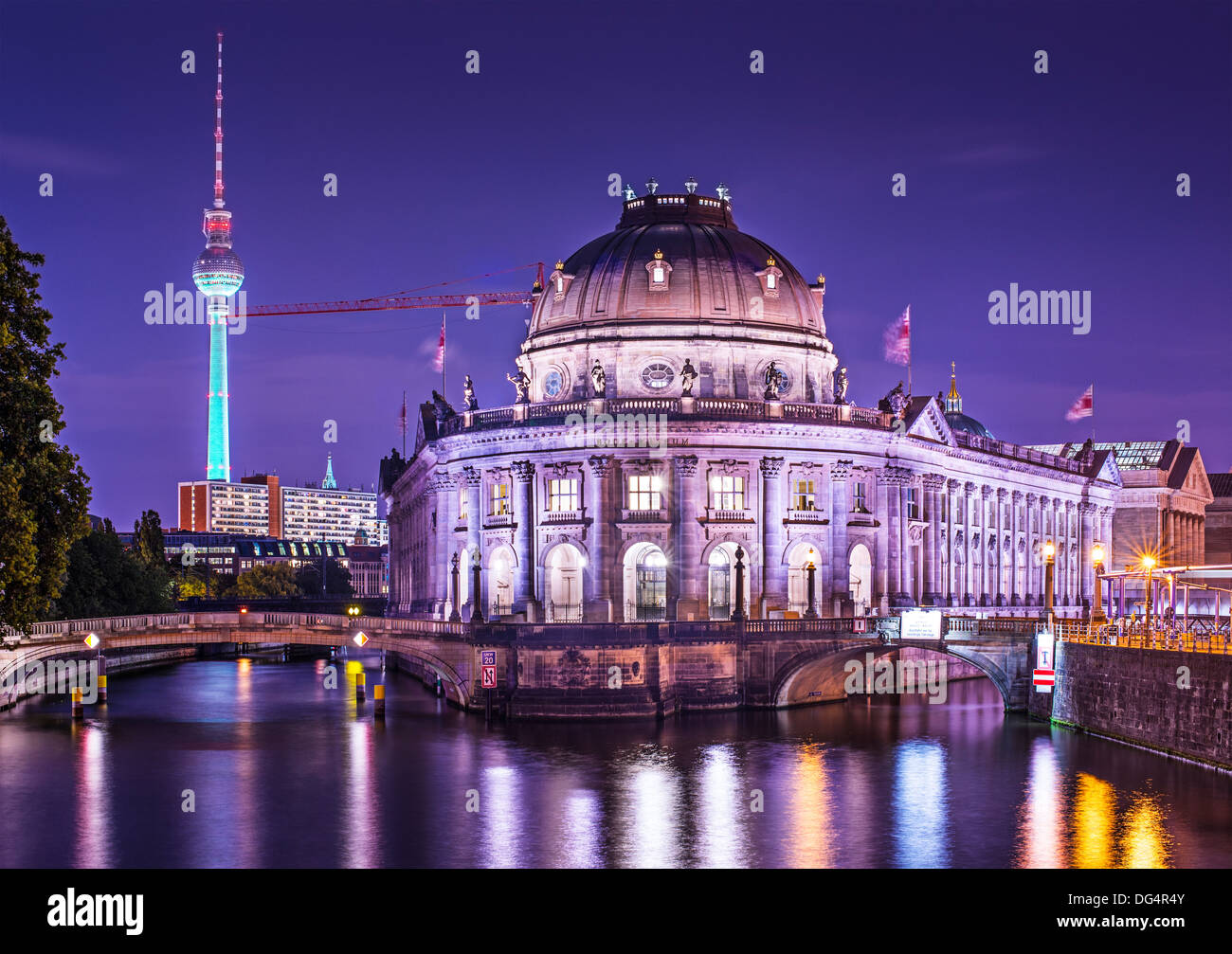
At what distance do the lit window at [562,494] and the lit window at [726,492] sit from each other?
26.8 ft

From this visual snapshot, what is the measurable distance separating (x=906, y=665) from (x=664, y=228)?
32.9 m

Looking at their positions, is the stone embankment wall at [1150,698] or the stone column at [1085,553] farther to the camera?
the stone column at [1085,553]

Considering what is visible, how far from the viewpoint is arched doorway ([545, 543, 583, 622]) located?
100m

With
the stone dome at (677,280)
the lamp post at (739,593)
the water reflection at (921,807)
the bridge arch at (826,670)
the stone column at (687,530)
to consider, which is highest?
the stone dome at (677,280)

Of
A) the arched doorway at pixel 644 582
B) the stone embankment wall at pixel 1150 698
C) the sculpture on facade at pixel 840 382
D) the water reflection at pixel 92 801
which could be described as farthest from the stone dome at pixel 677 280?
the water reflection at pixel 92 801

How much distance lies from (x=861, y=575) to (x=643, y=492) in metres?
16.2

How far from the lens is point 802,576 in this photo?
335 feet

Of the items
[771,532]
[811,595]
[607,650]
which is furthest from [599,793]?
[771,532]

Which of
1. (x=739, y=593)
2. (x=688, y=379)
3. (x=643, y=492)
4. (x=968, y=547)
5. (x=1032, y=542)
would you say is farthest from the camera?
(x=1032, y=542)

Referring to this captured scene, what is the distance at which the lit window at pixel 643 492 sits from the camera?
99.5 metres

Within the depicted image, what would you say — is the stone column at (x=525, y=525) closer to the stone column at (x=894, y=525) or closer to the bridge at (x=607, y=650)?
the bridge at (x=607, y=650)

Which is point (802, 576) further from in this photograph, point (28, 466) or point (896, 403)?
point (28, 466)

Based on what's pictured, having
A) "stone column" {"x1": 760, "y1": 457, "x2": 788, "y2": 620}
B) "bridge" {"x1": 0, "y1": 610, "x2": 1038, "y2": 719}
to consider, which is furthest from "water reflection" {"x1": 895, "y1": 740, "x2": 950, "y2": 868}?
"stone column" {"x1": 760, "y1": 457, "x2": 788, "y2": 620}
